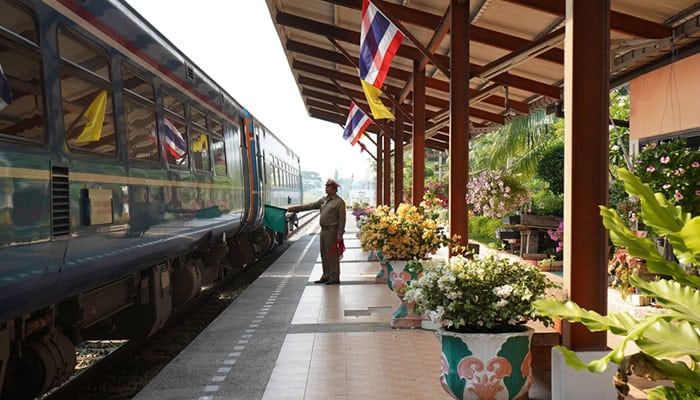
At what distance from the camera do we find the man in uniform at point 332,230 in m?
11.3

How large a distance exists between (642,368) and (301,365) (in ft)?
14.3

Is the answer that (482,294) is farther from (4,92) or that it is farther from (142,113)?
(142,113)

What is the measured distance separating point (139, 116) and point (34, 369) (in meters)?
2.29

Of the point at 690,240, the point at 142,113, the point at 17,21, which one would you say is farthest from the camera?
the point at 142,113

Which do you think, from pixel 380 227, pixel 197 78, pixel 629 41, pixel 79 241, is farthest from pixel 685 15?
pixel 79 241

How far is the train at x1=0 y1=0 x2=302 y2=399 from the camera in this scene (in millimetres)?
3857

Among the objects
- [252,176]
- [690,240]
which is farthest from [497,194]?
[690,240]

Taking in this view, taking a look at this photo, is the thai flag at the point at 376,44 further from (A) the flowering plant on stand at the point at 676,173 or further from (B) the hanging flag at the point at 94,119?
(B) the hanging flag at the point at 94,119

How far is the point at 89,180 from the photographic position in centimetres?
480

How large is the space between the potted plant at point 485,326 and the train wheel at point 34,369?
2375 millimetres

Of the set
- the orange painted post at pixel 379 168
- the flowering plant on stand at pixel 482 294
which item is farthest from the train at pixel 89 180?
the orange painted post at pixel 379 168

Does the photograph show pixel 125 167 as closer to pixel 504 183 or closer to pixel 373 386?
pixel 373 386

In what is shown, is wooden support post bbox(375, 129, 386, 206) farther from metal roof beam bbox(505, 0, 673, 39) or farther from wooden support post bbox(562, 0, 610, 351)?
wooden support post bbox(562, 0, 610, 351)

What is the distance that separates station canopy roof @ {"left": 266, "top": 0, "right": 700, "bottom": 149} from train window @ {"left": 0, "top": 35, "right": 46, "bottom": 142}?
4389mm
